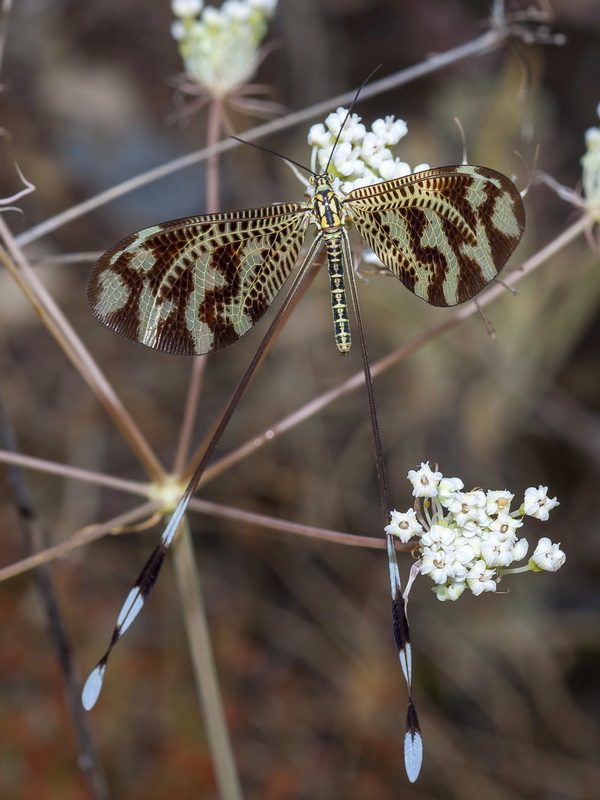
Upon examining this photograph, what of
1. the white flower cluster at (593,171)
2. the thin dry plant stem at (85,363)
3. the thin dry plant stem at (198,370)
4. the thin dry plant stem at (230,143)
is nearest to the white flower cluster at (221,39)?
the thin dry plant stem at (198,370)

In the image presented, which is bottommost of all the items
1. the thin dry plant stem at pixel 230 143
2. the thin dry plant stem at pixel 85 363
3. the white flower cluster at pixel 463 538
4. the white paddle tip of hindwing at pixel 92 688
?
the white paddle tip of hindwing at pixel 92 688

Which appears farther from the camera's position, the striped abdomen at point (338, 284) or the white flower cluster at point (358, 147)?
the striped abdomen at point (338, 284)

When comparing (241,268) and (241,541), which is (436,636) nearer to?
(241,541)

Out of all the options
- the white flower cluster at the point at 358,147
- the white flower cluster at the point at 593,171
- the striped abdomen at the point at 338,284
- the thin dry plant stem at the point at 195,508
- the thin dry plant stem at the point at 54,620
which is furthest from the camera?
the thin dry plant stem at the point at 54,620

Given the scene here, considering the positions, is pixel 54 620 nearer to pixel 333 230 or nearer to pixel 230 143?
pixel 333 230

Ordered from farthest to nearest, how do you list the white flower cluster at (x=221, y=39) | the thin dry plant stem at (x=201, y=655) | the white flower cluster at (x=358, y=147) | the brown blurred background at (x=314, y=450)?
the brown blurred background at (x=314, y=450), the white flower cluster at (x=221, y=39), the thin dry plant stem at (x=201, y=655), the white flower cluster at (x=358, y=147)

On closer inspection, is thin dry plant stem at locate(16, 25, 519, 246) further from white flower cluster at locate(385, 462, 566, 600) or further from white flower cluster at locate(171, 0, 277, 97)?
white flower cluster at locate(385, 462, 566, 600)

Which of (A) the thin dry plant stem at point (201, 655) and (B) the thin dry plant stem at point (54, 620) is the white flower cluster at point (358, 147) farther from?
(B) the thin dry plant stem at point (54, 620)
